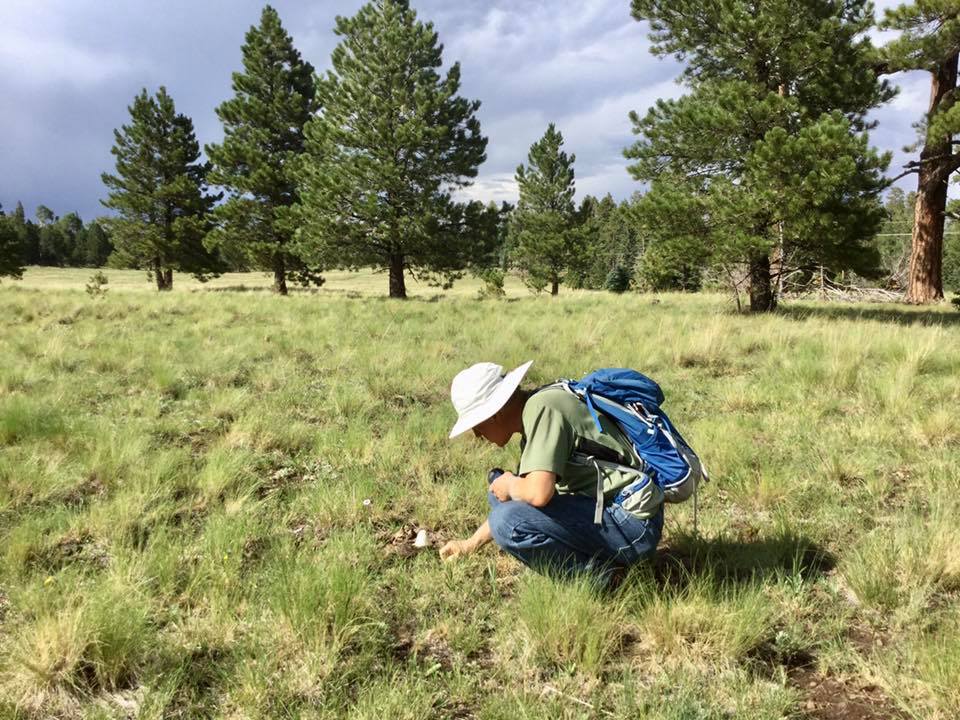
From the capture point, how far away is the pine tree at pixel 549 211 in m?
31.2

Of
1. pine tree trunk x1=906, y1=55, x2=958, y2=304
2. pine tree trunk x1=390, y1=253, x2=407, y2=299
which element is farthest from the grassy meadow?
pine tree trunk x1=390, y1=253, x2=407, y2=299

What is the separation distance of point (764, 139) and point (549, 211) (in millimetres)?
21589

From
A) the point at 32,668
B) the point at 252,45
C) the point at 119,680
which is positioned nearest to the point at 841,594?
the point at 119,680

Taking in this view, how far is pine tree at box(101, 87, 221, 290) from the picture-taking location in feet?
86.2

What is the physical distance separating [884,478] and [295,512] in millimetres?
3835

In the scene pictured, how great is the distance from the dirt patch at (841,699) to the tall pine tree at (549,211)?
30107mm

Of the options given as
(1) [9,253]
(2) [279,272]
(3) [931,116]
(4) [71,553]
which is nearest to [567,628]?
(4) [71,553]

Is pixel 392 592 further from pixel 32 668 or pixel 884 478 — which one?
pixel 884 478

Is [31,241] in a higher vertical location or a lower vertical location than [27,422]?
higher

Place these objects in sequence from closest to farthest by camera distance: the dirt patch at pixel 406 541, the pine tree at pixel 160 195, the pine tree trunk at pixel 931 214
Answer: the dirt patch at pixel 406 541 < the pine tree trunk at pixel 931 214 < the pine tree at pixel 160 195

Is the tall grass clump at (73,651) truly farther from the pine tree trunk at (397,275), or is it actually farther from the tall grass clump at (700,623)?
the pine tree trunk at (397,275)

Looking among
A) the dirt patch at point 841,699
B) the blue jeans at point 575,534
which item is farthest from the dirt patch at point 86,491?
the dirt patch at point 841,699

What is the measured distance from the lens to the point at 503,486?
2.41 m

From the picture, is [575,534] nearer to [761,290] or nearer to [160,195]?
[761,290]
